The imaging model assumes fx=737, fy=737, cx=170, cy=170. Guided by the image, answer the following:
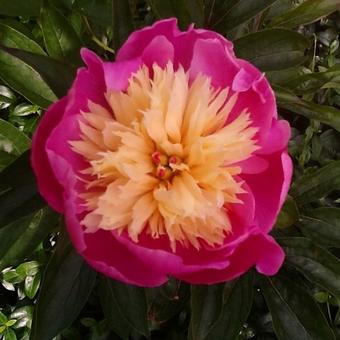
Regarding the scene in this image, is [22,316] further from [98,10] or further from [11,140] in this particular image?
[98,10]

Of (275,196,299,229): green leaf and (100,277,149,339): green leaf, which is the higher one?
(275,196,299,229): green leaf

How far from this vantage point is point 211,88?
730mm

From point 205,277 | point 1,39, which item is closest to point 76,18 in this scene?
point 1,39

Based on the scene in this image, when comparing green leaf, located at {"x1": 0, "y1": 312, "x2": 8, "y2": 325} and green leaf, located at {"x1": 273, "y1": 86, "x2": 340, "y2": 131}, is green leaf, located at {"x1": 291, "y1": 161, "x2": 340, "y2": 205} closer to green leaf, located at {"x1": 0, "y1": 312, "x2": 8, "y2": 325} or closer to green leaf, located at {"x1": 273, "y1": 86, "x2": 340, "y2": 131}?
green leaf, located at {"x1": 273, "y1": 86, "x2": 340, "y2": 131}

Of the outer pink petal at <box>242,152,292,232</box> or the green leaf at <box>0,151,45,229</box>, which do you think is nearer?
the outer pink petal at <box>242,152,292,232</box>

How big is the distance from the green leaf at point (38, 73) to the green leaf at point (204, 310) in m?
0.31

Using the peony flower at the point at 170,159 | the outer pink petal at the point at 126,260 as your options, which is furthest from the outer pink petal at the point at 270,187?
the outer pink petal at the point at 126,260

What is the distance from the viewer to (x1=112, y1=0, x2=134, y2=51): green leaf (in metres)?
0.83

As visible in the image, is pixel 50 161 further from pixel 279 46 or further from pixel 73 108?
pixel 279 46

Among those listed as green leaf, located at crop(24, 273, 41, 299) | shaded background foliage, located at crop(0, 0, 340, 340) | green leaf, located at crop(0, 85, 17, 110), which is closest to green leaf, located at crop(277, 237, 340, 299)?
shaded background foliage, located at crop(0, 0, 340, 340)

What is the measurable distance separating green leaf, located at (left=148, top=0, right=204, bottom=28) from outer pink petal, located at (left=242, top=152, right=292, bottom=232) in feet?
0.88

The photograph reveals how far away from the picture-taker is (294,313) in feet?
3.38

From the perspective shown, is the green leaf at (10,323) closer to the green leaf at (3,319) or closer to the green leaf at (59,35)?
the green leaf at (3,319)

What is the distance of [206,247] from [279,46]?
0.34m
